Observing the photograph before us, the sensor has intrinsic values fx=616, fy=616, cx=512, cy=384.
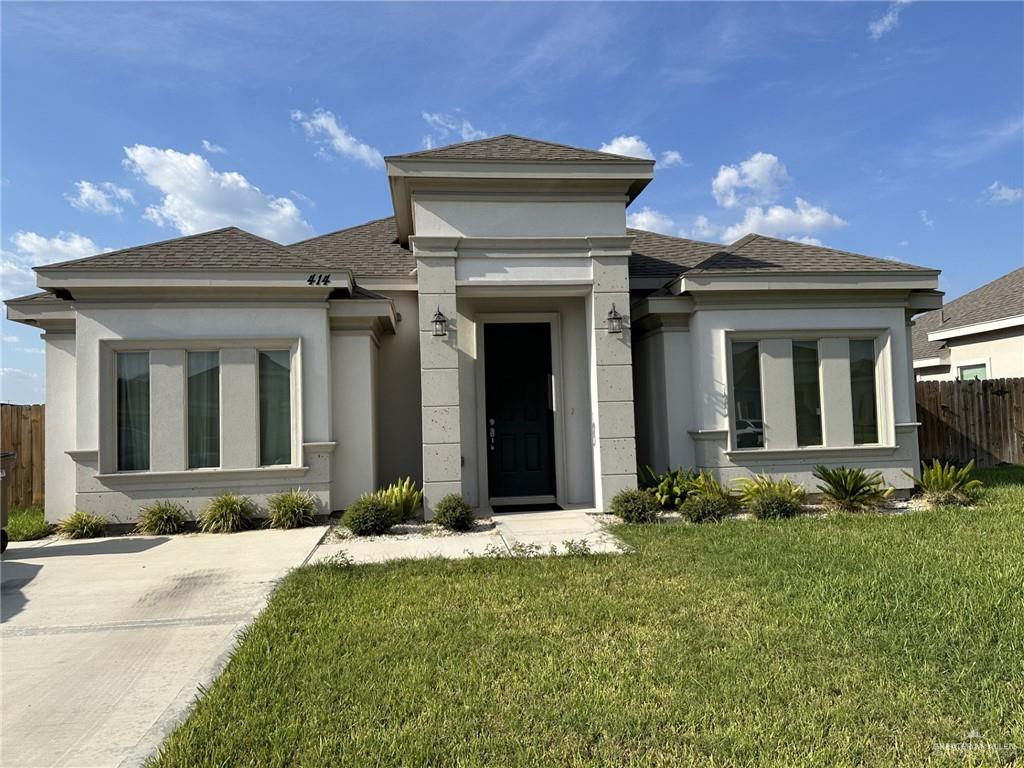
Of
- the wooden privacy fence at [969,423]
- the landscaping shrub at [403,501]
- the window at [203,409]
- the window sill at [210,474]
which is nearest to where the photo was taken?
the landscaping shrub at [403,501]

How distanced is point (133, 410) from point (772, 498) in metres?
8.56

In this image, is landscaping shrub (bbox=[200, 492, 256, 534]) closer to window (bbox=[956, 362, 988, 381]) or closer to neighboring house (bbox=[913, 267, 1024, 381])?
neighboring house (bbox=[913, 267, 1024, 381])

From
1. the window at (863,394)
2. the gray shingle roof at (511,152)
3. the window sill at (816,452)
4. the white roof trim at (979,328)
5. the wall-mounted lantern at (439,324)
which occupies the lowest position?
the window sill at (816,452)

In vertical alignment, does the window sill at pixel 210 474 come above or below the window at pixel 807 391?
below

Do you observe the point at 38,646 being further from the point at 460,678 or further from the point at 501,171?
the point at 501,171

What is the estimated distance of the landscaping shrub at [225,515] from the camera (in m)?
7.96

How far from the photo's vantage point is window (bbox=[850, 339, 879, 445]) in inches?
367

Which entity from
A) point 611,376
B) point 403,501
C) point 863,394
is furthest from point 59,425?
point 863,394

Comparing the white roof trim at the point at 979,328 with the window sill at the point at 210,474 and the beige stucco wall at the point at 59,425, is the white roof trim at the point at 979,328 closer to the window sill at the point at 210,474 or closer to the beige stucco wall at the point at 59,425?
the window sill at the point at 210,474

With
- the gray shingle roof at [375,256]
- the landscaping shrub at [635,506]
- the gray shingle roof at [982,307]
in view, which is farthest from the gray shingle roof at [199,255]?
the gray shingle roof at [982,307]

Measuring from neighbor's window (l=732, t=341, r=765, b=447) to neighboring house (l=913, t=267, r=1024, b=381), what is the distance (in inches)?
392

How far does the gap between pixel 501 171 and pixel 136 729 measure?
7238 millimetres

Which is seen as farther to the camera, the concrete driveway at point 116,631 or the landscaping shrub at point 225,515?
the landscaping shrub at point 225,515

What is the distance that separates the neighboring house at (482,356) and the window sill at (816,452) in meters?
0.03
